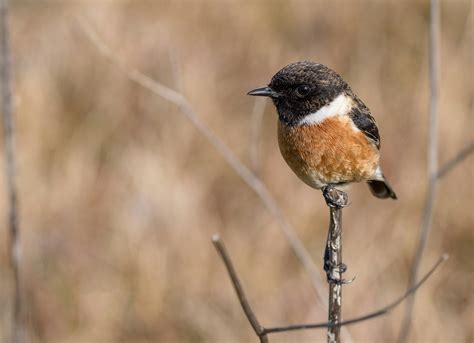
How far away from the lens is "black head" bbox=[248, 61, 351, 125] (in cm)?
338

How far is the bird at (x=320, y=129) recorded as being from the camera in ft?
11.3

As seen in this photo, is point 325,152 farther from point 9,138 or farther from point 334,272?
point 9,138

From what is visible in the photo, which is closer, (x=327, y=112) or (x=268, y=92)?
(x=268, y=92)

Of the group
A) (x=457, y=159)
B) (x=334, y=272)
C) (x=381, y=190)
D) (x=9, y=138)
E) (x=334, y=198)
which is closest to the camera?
(x=334, y=272)

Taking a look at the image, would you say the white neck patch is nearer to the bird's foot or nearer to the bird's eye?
the bird's eye

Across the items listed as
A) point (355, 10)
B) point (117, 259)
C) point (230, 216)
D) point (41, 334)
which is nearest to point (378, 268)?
point (230, 216)

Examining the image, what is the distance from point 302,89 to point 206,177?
12.1 ft

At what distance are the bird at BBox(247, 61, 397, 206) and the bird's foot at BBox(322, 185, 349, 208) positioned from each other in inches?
1.0

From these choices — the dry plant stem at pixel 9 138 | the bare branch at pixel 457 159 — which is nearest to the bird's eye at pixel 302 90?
the bare branch at pixel 457 159

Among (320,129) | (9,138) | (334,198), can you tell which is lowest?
(334,198)

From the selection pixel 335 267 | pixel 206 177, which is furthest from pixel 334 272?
pixel 206 177

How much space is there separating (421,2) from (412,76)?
105 centimetres

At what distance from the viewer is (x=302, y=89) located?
346cm

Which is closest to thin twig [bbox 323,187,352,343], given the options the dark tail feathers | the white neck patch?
the white neck patch
